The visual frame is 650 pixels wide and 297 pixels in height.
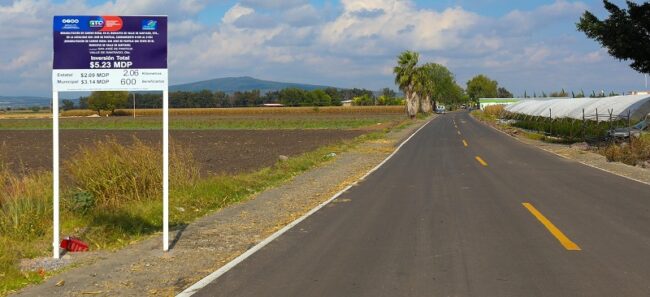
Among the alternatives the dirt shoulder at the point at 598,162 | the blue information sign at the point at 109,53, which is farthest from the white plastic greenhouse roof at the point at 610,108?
the blue information sign at the point at 109,53

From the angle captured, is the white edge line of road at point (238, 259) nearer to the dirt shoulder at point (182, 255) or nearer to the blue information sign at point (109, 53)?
the dirt shoulder at point (182, 255)

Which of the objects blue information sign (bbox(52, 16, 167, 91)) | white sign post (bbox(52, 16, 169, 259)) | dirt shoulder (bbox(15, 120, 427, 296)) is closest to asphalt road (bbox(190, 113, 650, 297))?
dirt shoulder (bbox(15, 120, 427, 296))

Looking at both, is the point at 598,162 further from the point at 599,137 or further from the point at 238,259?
the point at 238,259

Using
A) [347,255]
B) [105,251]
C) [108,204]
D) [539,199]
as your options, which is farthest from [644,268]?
[108,204]

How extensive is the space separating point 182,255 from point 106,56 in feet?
9.13

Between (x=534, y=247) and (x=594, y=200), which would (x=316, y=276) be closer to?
(x=534, y=247)

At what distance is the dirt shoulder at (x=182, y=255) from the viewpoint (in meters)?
6.05

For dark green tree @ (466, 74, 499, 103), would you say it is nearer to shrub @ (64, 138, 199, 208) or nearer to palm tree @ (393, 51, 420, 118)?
palm tree @ (393, 51, 420, 118)

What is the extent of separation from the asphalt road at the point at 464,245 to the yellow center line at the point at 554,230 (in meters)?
0.01

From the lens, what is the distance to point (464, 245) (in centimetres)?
768

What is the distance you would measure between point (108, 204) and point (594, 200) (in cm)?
980

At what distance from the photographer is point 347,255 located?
7234 millimetres

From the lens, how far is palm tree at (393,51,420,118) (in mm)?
78562

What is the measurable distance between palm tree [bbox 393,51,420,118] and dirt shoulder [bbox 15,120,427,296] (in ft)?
219
